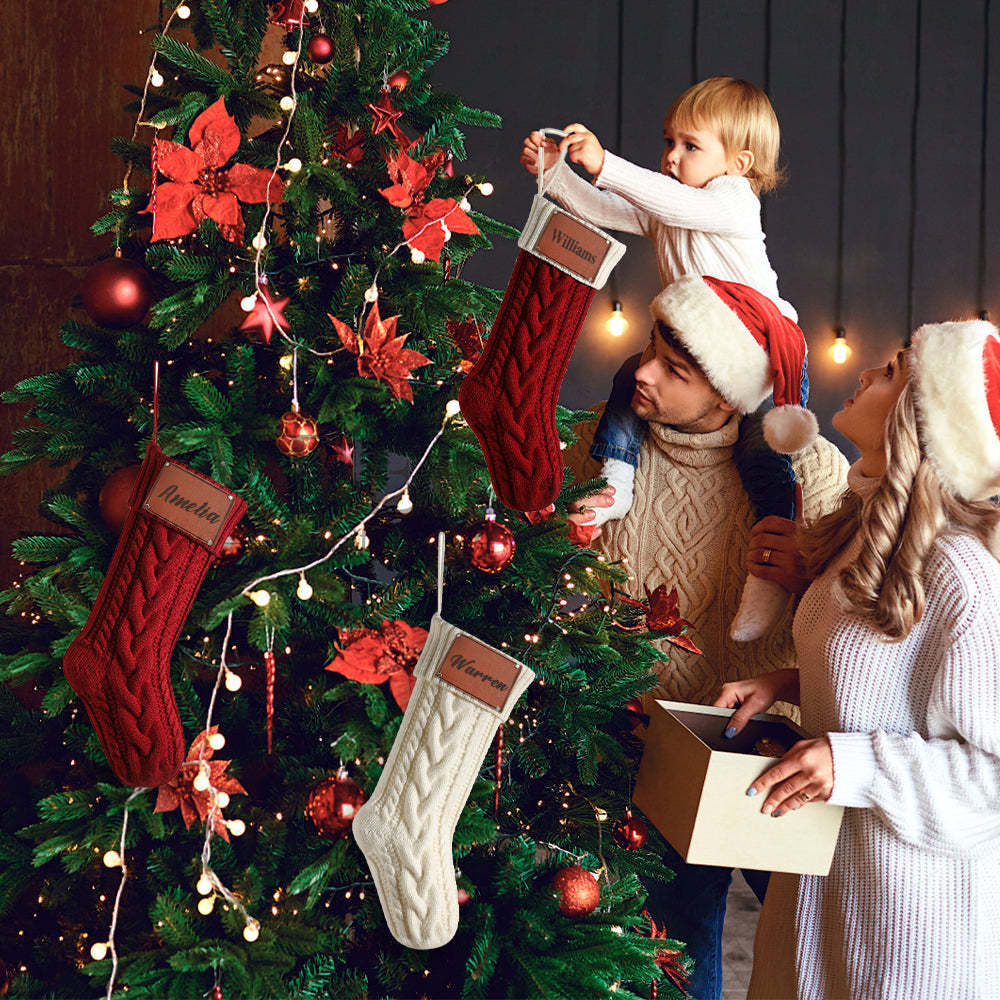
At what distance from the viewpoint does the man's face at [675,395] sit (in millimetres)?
1721

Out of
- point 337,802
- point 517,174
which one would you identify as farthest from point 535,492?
point 517,174

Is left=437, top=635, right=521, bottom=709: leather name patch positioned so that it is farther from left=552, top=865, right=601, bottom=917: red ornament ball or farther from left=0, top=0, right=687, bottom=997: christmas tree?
left=552, top=865, right=601, bottom=917: red ornament ball

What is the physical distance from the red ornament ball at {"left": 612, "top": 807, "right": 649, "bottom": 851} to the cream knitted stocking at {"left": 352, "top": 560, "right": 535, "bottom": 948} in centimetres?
34

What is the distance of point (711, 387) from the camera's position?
172 cm

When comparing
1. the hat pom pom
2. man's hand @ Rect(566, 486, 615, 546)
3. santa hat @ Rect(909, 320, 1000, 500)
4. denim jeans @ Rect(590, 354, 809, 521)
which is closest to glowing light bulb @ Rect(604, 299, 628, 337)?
denim jeans @ Rect(590, 354, 809, 521)

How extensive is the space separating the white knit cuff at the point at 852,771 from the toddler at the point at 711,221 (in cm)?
31

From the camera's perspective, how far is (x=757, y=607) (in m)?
1.67

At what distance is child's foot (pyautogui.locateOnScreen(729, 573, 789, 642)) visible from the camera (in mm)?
1666

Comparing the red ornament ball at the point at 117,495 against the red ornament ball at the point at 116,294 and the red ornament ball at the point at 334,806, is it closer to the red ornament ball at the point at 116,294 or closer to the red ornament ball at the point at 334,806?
the red ornament ball at the point at 116,294

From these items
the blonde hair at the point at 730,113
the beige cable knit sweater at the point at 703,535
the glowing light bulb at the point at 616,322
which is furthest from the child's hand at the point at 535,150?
the glowing light bulb at the point at 616,322

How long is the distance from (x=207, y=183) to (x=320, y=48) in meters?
0.26

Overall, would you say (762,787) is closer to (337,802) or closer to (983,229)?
(337,802)

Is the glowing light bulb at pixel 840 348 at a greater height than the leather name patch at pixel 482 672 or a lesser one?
lesser

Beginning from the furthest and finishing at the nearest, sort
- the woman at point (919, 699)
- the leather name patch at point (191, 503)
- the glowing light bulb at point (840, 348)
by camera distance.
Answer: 1. the glowing light bulb at point (840, 348)
2. the woman at point (919, 699)
3. the leather name patch at point (191, 503)
